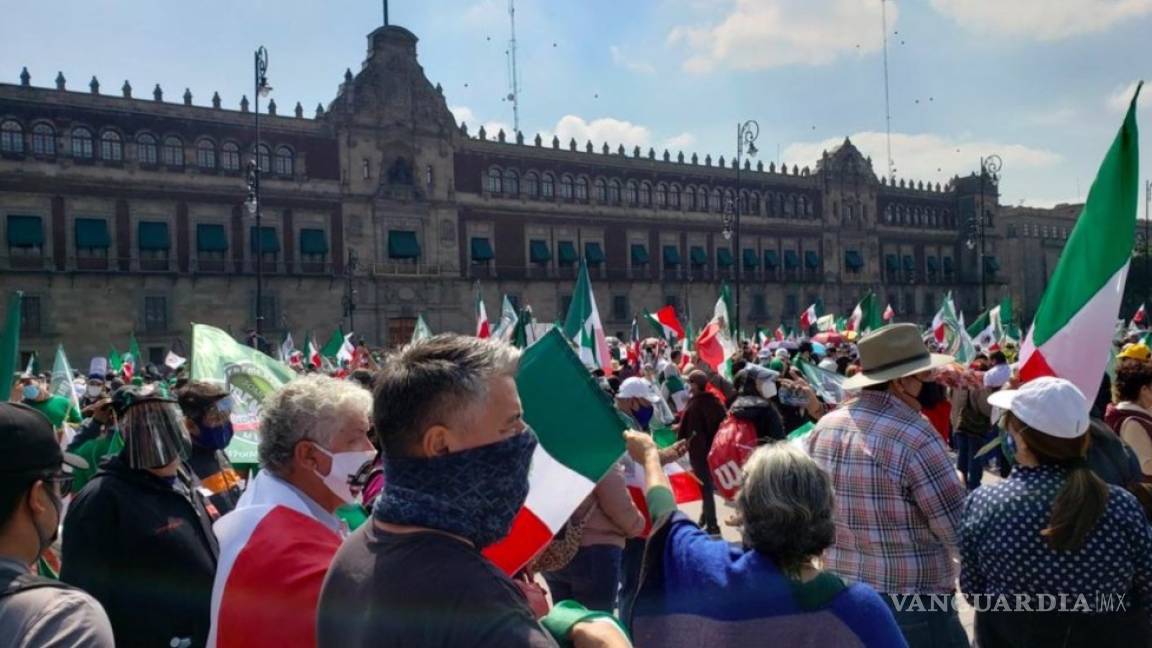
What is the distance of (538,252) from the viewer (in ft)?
139

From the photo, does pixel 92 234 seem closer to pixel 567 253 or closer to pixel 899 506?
pixel 567 253

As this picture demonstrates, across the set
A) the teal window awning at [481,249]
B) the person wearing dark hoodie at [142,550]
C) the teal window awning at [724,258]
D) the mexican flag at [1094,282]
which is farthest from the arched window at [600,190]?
the person wearing dark hoodie at [142,550]

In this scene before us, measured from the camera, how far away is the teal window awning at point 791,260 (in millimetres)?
51938

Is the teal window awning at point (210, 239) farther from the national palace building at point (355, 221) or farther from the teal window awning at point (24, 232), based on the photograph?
the teal window awning at point (24, 232)

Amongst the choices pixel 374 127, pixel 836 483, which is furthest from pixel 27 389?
pixel 374 127

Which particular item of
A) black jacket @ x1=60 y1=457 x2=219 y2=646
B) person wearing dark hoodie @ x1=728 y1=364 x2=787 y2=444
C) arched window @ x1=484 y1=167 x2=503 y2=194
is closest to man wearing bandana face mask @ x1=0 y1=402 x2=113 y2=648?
black jacket @ x1=60 y1=457 x2=219 y2=646

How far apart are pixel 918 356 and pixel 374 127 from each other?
35.9m

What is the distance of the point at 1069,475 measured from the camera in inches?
112

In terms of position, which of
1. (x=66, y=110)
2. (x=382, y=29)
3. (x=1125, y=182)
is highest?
(x=382, y=29)

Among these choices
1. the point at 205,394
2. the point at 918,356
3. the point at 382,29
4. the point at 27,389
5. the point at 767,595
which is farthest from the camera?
the point at 382,29

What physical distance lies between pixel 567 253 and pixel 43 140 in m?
22.4

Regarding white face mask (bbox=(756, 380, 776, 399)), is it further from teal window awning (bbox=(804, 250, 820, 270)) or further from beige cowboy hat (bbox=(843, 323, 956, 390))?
teal window awning (bbox=(804, 250, 820, 270))

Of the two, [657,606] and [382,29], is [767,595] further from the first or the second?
[382,29]

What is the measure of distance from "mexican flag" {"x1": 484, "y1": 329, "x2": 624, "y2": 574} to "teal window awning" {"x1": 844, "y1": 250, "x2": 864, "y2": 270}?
53.8m
